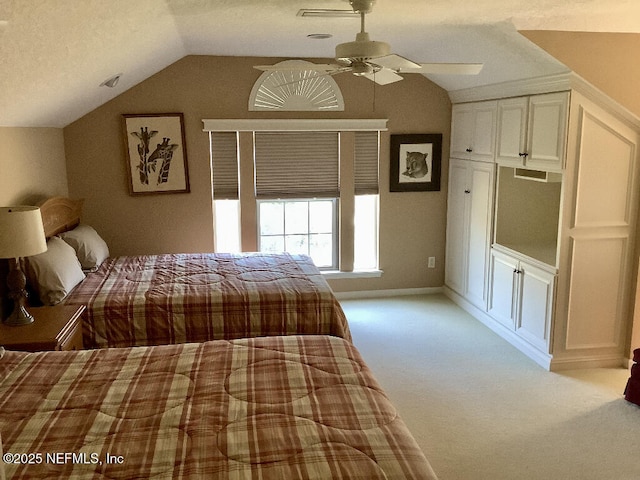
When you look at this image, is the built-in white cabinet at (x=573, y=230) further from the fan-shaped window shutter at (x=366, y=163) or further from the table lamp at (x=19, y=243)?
the table lamp at (x=19, y=243)

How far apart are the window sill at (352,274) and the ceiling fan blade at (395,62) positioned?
2.93 meters

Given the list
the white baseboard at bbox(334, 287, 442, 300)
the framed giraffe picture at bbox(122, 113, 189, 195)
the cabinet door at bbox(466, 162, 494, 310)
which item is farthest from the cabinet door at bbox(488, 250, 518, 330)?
the framed giraffe picture at bbox(122, 113, 189, 195)

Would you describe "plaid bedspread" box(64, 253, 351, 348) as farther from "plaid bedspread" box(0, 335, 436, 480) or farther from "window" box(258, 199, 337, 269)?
"window" box(258, 199, 337, 269)

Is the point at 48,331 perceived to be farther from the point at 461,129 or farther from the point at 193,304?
the point at 461,129

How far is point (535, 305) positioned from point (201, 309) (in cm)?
242

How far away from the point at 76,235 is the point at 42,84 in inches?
56.0

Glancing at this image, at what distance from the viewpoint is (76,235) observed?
4250 mm

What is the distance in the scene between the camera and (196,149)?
16.8 feet

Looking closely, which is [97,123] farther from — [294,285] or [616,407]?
[616,407]

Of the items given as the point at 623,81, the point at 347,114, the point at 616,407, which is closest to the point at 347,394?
the point at 616,407

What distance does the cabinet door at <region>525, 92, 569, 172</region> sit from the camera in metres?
3.75

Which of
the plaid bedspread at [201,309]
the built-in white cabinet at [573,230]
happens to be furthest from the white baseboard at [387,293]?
the plaid bedspread at [201,309]

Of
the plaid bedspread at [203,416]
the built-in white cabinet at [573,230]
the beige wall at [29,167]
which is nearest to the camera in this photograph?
the plaid bedspread at [203,416]

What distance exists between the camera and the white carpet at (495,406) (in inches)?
114
